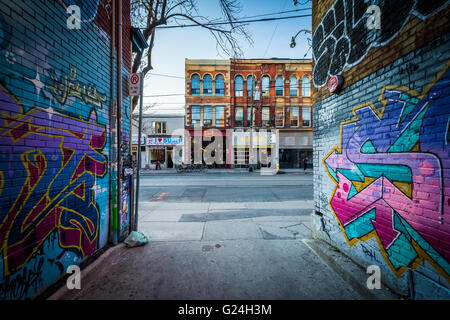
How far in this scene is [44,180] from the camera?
93.2 inches

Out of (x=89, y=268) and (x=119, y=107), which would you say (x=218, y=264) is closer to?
(x=89, y=268)

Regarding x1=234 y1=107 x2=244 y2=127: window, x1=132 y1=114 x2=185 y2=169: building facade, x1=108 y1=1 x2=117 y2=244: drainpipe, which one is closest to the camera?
x1=108 y1=1 x2=117 y2=244: drainpipe

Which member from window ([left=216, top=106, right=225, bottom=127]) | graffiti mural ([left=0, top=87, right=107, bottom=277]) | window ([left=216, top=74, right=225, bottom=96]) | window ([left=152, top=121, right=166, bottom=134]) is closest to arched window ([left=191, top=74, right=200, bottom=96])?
window ([left=216, top=74, right=225, bottom=96])

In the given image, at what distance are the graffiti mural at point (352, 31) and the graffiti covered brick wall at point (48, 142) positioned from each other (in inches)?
178

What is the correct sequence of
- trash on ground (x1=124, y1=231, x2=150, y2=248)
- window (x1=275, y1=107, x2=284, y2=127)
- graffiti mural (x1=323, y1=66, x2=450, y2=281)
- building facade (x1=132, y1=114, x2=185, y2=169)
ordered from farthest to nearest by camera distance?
building facade (x1=132, y1=114, x2=185, y2=169), window (x1=275, y1=107, x2=284, y2=127), trash on ground (x1=124, y1=231, x2=150, y2=248), graffiti mural (x1=323, y1=66, x2=450, y2=281)

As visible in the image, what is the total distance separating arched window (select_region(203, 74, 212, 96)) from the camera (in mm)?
21844

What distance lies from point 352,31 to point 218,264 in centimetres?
461

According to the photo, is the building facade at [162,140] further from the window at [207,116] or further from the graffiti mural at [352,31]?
the graffiti mural at [352,31]

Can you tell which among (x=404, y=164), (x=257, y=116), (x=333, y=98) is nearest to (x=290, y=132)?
(x=257, y=116)

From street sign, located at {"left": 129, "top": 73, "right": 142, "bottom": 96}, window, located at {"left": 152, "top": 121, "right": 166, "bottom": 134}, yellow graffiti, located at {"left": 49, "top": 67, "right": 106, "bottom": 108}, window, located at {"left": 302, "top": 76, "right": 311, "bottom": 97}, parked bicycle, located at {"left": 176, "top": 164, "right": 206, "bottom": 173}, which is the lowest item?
parked bicycle, located at {"left": 176, "top": 164, "right": 206, "bottom": 173}

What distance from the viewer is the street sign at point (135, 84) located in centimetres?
406

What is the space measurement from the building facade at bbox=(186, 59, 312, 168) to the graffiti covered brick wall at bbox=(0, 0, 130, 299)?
18.6 meters

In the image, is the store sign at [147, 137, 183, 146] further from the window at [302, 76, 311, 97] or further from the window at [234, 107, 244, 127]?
the window at [302, 76, 311, 97]

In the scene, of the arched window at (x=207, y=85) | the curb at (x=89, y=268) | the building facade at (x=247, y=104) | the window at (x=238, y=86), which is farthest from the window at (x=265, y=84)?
the curb at (x=89, y=268)
